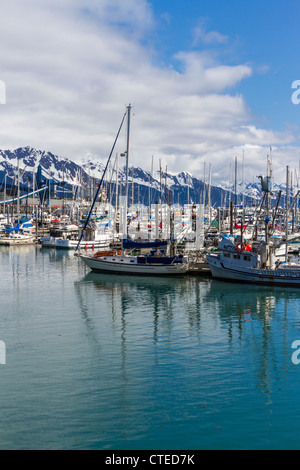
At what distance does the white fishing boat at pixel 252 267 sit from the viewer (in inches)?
1791

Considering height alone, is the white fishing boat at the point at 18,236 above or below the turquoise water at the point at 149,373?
above

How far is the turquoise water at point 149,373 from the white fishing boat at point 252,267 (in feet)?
19.1

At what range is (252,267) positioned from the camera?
47062 mm

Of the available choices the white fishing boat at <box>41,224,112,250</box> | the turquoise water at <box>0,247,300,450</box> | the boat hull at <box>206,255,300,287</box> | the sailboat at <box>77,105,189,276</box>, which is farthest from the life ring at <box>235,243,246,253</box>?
the white fishing boat at <box>41,224,112,250</box>

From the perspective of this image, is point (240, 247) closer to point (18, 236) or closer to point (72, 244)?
point (72, 244)

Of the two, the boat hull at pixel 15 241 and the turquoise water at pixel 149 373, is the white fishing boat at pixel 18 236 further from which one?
the turquoise water at pixel 149 373

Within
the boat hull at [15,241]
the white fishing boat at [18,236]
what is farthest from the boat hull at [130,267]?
the white fishing boat at [18,236]

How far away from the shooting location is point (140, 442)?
14.5 meters

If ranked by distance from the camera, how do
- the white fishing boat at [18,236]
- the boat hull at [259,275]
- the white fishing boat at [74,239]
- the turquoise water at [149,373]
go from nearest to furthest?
the turquoise water at [149,373]
the boat hull at [259,275]
the white fishing boat at [74,239]
the white fishing boat at [18,236]

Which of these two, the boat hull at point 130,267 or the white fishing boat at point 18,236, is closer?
the boat hull at point 130,267

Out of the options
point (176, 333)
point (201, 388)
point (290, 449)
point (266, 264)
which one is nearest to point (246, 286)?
point (266, 264)

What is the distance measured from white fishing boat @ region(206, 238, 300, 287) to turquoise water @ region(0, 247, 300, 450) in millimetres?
5818
